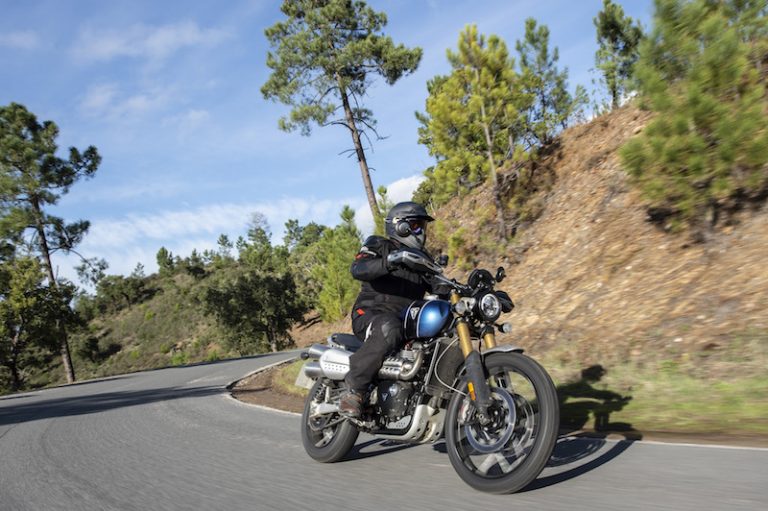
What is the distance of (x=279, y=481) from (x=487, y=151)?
469 inches

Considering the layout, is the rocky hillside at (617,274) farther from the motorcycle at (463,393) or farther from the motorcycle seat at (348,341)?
the motorcycle seat at (348,341)

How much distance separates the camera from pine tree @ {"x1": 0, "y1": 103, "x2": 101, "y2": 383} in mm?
27469

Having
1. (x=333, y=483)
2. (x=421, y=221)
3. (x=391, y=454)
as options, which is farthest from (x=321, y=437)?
(x=421, y=221)

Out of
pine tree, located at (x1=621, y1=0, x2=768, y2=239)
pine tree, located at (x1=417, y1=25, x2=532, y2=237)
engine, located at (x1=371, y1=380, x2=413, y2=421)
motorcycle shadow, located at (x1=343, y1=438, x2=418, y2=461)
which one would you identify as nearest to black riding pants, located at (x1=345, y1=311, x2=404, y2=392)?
engine, located at (x1=371, y1=380, x2=413, y2=421)

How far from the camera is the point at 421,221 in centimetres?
468

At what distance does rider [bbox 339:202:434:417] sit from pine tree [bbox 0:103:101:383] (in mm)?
27508

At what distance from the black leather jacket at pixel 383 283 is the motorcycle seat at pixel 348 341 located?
0.90 feet

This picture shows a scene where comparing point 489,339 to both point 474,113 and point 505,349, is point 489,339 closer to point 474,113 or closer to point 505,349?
point 505,349

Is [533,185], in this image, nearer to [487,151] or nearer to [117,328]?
[487,151]

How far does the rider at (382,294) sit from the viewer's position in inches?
173

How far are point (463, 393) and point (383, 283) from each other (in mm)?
1356

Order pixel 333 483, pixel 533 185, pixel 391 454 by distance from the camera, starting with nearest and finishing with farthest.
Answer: pixel 333 483 → pixel 391 454 → pixel 533 185

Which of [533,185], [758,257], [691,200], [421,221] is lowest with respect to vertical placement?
[421,221]

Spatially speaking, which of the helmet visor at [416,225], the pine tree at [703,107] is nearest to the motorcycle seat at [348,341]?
the helmet visor at [416,225]
